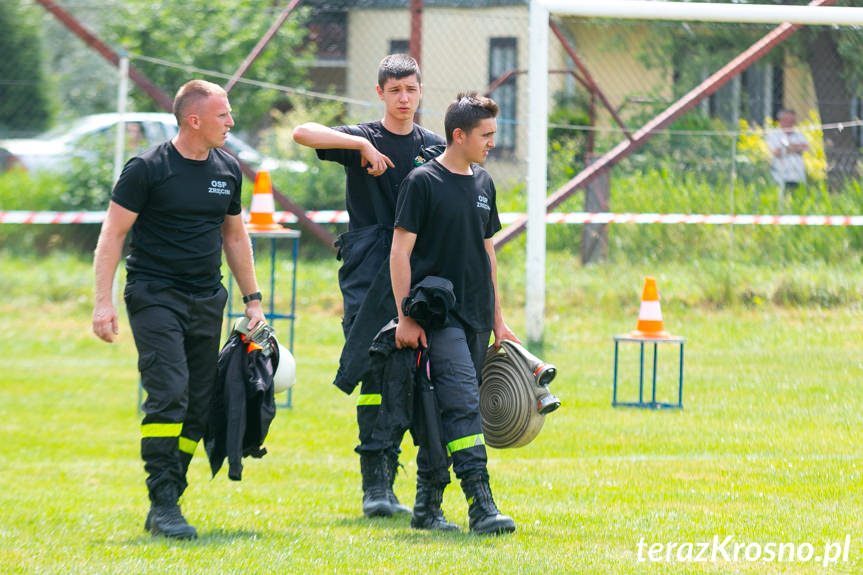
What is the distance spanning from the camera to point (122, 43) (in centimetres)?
1616

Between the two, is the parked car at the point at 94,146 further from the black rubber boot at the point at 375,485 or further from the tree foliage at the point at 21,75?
the black rubber boot at the point at 375,485

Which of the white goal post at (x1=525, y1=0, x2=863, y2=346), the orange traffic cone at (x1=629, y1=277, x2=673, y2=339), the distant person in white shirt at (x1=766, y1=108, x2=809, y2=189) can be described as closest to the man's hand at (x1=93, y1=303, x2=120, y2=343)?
the orange traffic cone at (x1=629, y1=277, x2=673, y2=339)

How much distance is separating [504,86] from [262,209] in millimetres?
6720

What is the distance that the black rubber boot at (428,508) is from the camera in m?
5.36

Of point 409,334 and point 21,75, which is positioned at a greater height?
point 21,75

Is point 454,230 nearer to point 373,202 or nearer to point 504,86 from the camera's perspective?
point 373,202

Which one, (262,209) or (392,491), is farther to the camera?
(262,209)

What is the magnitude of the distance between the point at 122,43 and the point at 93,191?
109 inches

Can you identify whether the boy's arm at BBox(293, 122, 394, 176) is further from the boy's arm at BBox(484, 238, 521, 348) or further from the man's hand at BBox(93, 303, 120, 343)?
the man's hand at BBox(93, 303, 120, 343)

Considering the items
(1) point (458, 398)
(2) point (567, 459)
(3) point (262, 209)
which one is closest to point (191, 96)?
(1) point (458, 398)

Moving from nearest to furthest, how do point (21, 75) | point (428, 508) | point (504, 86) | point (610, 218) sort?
point (428, 508), point (610, 218), point (21, 75), point (504, 86)

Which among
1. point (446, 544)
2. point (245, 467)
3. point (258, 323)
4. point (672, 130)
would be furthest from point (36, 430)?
point (672, 130)

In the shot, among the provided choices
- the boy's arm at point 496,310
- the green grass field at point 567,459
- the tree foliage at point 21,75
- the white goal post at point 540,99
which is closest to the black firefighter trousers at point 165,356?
the green grass field at point 567,459

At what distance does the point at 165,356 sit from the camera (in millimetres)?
5312
